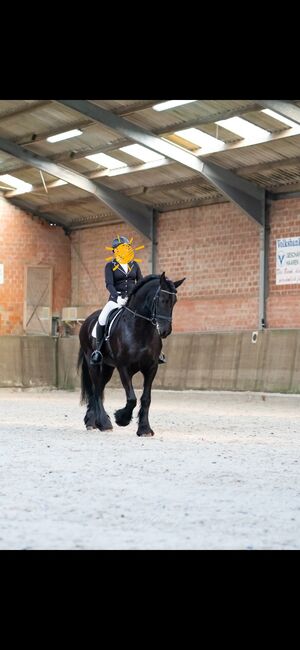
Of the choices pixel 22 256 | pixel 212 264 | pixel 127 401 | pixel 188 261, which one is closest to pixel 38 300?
pixel 22 256

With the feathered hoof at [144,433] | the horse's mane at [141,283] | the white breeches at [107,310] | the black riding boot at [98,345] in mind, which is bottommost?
the feathered hoof at [144,433]

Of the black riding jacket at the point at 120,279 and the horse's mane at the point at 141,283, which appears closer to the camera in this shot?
the horse's mane at the point at 141,283

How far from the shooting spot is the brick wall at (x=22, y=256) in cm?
3559

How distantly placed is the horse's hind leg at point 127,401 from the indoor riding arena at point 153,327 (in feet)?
0.11

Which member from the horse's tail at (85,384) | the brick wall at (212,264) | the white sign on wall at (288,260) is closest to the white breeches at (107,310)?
the horse's tail at (85,384)

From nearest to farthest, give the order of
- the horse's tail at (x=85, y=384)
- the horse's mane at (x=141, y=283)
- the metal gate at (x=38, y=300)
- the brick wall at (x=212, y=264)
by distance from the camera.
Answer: the horse's mane at (x=141, y=283) < the horse's tail at (x=85, y=384) < the brick wall at (x=212, y=264) < the metal gate at (x=38, y=300)

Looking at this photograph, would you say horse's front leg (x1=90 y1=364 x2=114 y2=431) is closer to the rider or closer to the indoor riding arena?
the indoor riding arena

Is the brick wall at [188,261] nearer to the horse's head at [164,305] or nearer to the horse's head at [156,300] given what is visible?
the horse's head at [156,300]

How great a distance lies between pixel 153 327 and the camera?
14727 mm

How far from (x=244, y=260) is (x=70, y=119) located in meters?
6.37

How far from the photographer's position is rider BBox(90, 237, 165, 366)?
15453 millimetres

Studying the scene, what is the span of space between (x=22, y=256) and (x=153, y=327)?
21.9 meters

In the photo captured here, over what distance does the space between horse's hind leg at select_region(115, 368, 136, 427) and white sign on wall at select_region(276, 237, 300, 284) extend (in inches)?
558
